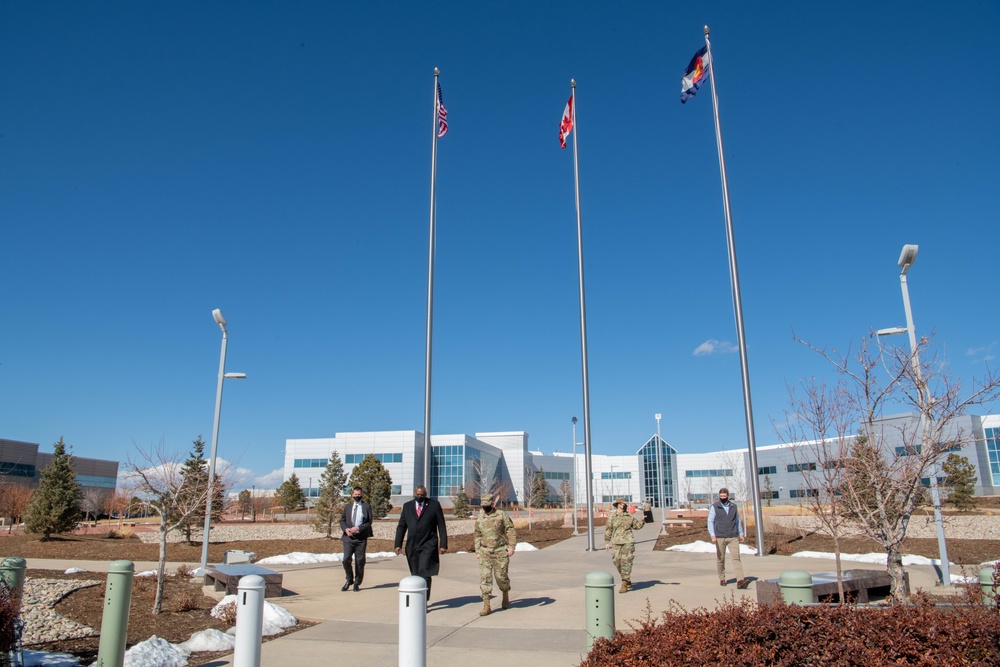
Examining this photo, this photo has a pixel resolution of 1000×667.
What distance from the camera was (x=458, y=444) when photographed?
84062 millimetres

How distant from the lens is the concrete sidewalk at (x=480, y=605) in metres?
7.05

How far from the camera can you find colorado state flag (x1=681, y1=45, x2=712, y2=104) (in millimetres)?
20312

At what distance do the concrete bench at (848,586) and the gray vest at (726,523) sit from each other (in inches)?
81.2

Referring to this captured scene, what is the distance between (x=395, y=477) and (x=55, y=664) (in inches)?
2948

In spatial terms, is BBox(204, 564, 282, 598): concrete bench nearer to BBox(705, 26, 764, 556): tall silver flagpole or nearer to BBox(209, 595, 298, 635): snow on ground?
BBox(209, 595, 298, 635): snow on ground

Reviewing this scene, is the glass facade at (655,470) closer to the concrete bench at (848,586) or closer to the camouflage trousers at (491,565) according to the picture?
the concrete bench at (848,586)

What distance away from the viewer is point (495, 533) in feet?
30.1

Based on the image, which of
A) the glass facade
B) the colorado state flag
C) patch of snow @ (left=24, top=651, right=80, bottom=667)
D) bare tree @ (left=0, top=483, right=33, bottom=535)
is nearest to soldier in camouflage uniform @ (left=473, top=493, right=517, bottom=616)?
patch of snow @ (left=24, top=651, right=80, bottom=667)

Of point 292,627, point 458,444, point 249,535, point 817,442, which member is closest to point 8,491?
point 249,535

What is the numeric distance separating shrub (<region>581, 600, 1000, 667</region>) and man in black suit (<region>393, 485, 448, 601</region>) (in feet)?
15.9

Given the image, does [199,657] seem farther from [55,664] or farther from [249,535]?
[249,535]

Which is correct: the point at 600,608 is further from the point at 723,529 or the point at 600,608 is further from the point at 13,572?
the point at 723,529

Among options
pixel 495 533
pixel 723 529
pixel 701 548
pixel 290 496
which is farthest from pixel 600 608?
pixel 290 496

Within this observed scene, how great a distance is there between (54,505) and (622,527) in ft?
102
